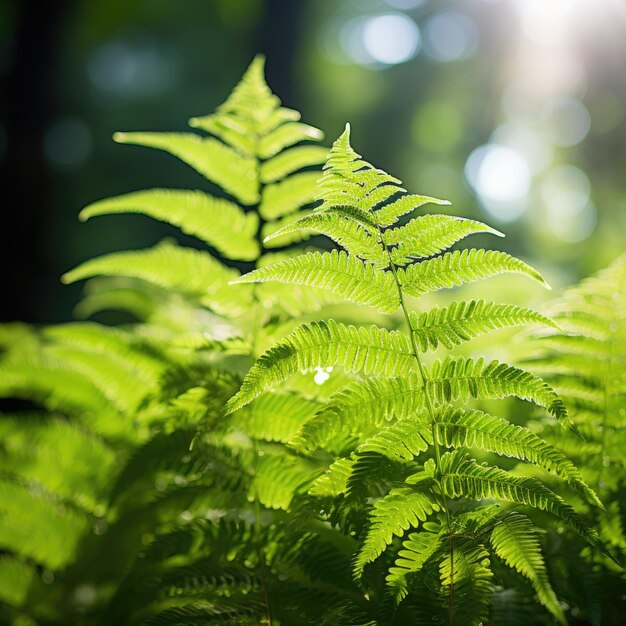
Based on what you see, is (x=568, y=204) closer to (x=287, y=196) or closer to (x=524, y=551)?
(x=287, y=196)

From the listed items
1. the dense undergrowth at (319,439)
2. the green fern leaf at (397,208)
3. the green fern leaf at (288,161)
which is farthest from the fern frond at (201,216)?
the green fern leaf at (397,208)

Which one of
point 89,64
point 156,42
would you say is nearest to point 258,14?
point 156,42

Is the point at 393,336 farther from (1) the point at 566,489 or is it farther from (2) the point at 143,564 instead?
Answer: (2) the point at 143,564

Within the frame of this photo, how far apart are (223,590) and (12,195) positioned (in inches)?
258

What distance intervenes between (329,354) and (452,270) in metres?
0.22

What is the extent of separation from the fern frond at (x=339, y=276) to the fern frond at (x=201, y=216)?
441 millimetres

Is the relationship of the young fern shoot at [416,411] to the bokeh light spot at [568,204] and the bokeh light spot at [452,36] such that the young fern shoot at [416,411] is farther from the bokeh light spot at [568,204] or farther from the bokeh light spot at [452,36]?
the bokeh light spot at [452,36]

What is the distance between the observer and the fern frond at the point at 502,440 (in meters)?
0.76

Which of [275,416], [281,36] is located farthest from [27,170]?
[275,416]

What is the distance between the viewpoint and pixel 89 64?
10453 millimetres

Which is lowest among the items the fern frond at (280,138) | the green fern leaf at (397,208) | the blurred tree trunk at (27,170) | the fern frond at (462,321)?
the fern frond at (462,321)

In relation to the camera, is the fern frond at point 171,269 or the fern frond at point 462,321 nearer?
the fern frond at point 462,321

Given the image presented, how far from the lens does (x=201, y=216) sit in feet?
4.15

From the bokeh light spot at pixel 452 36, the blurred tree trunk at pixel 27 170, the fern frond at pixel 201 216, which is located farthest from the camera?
the bokeh light spot at pixel 452 36
